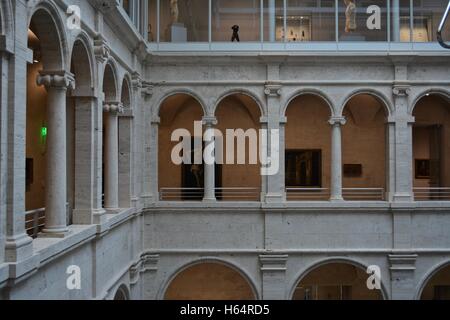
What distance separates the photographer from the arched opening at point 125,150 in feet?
44.1

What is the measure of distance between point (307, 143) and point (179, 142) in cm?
488

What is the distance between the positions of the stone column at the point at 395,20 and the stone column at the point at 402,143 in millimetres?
1584

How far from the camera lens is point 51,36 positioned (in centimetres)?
825

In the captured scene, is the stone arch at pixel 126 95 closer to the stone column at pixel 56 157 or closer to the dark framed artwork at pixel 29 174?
the dark framed artwork at pixel 29 174

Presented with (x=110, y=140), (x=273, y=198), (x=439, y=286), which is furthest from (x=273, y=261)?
(x=439, y=286)

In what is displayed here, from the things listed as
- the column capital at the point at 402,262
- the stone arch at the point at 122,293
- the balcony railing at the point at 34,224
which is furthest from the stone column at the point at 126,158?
the column capital at the point at 402,262

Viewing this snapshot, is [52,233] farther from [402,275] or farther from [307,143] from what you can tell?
[307,143]

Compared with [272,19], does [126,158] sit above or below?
below

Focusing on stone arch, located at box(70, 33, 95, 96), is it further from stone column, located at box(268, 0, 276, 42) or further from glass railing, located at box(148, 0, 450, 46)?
stone column, located at box(268, 0, 276, 42)

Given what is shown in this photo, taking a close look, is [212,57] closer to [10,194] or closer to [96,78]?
[96,78]

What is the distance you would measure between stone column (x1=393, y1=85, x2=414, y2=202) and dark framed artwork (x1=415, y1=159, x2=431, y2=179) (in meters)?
4.99

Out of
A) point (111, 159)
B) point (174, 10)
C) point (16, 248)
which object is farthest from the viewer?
point (174, 10)

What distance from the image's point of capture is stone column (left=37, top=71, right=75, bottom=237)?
27.9ft

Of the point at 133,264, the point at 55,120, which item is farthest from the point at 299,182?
A: the point at 55,120
